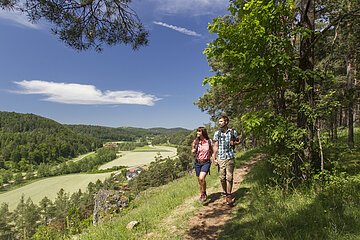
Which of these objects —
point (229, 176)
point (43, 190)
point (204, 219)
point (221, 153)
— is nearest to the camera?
point (204, 219)

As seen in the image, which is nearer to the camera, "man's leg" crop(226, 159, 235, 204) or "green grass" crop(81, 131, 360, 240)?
"green grass" crop(81, 131, 360, 240)

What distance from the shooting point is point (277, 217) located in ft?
12.3

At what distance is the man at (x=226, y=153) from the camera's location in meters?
5.36

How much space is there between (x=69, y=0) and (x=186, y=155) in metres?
45.7

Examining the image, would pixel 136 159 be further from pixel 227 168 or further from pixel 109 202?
pixel 227 168

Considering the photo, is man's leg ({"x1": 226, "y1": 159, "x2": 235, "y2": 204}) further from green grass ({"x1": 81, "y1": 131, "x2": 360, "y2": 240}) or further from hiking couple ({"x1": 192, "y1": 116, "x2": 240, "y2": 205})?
green grass ({"x1": 81, "y1": 131, "x2": 360, "y2": 240})

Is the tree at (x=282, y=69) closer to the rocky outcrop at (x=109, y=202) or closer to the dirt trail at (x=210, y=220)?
the dirt trail at (x=210, y=220)

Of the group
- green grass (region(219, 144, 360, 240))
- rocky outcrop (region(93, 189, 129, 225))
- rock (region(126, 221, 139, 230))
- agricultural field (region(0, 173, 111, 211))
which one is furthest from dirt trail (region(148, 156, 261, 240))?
agricultural field (region(0, 173, 111, 211))

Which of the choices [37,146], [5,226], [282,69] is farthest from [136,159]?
[282,69]

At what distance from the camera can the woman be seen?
18.9ft

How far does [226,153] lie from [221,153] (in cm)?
13

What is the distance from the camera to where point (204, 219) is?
16.0ft

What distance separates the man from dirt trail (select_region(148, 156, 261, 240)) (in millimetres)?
421

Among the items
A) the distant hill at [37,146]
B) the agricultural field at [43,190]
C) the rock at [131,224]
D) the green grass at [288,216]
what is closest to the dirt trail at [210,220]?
the green grass at [288,216]
